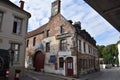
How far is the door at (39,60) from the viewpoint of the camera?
25.4m

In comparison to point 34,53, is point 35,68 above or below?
below

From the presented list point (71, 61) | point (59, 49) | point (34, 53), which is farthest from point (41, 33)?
point (71, 61)

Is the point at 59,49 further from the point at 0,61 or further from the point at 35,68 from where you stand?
the point at 0,61

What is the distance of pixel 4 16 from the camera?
1517 cm

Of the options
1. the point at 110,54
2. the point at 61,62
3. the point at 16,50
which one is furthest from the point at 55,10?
the point at 110,54

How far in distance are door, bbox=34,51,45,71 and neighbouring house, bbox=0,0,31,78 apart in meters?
9.08

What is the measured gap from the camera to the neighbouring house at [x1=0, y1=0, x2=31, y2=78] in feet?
49.2

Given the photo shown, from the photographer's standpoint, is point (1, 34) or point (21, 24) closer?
point (1, 34)

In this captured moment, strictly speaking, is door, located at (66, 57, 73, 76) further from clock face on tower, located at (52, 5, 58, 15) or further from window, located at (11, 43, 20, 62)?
clock face on tower, located at (52, 5, 58, 15)

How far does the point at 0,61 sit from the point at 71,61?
43.2ft

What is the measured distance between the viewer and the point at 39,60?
85.2ft

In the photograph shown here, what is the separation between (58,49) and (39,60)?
15.5 feet

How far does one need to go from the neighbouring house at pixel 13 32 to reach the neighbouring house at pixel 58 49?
7202 mm

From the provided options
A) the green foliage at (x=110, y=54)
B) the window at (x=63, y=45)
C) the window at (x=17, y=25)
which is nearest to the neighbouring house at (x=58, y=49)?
the window at (x=63, y=45)
